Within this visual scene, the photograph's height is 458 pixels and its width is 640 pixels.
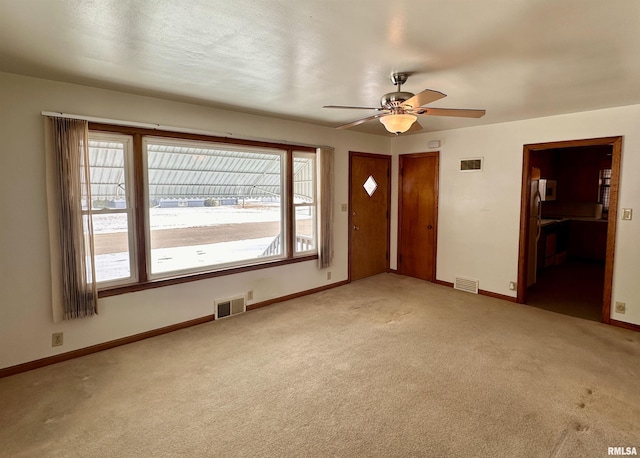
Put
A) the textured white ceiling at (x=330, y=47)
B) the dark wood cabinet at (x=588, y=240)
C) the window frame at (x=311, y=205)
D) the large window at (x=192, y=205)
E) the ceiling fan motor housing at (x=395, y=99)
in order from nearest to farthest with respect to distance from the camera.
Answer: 1. the textured white ceiling at (x=330, y=47)
2. the ceiling fan motor housing at (x=395, y=99)
3. the large window at (x=192, y=205)
4. the window frame at (x=311, y=205)
5. the dark wood cabinet at (x=588, y=240)

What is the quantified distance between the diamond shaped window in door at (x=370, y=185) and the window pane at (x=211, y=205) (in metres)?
1.68

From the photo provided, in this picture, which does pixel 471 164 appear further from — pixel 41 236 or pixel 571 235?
pixel 41 236

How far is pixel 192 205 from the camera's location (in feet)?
12.8

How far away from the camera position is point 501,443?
80.2 inches

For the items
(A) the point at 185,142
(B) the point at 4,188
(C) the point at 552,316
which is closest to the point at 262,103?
(A) the point at 185,142

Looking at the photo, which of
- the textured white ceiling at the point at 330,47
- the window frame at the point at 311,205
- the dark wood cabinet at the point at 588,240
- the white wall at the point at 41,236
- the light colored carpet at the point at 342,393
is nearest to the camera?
the textured white ceiling at the point at 330,47

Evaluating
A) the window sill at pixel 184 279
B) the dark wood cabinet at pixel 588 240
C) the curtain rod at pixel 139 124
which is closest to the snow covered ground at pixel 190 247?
the window sill at pixel 184 279

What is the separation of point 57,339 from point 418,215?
4970 millimetres

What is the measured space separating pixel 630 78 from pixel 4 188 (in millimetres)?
5155

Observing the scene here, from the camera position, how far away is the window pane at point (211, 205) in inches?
144

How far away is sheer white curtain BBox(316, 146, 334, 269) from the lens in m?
4.89

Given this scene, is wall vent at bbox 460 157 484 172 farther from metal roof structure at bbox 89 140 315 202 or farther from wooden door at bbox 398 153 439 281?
metal roof structure at bbox 89 140 315 202

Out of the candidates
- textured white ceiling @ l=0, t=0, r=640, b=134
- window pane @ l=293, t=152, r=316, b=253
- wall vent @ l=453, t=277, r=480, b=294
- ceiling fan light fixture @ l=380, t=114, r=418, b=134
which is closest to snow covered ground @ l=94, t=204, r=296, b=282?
window pane @ l=293, t=152, r=316, b=253

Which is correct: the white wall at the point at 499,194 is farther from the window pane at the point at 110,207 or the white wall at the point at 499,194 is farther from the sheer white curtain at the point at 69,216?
the sheer white curtain at the point at 69,216
